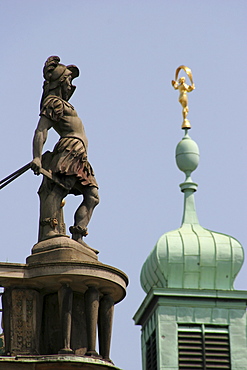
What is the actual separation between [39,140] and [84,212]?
1799 millimetres

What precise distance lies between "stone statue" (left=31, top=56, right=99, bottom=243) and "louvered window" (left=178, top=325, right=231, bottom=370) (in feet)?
218

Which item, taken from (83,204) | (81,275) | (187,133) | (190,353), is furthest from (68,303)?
(187,133)

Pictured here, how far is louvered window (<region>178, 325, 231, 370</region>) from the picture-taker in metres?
97.6

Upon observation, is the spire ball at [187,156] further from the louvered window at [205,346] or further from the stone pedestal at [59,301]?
the stone pedestal at [59,301]

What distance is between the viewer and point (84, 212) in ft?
102

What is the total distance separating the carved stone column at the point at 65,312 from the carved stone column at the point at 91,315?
359 millimetres

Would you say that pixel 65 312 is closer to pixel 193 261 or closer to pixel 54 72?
pixel 54 72

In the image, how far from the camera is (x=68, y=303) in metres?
29.5

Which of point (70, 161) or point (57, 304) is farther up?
point (70, 161)

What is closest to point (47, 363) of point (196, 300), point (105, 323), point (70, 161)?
point (105, 323)

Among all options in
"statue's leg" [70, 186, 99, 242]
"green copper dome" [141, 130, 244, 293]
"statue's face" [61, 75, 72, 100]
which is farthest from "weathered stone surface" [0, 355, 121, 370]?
"green copper dome" [141, 130, 244, 293]

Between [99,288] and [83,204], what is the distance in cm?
224

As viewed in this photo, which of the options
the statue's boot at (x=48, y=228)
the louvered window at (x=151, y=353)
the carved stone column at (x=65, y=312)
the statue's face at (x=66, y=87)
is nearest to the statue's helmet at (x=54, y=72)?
the statue's face at (x=66, y=87)

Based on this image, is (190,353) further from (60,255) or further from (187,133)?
(60,255)
